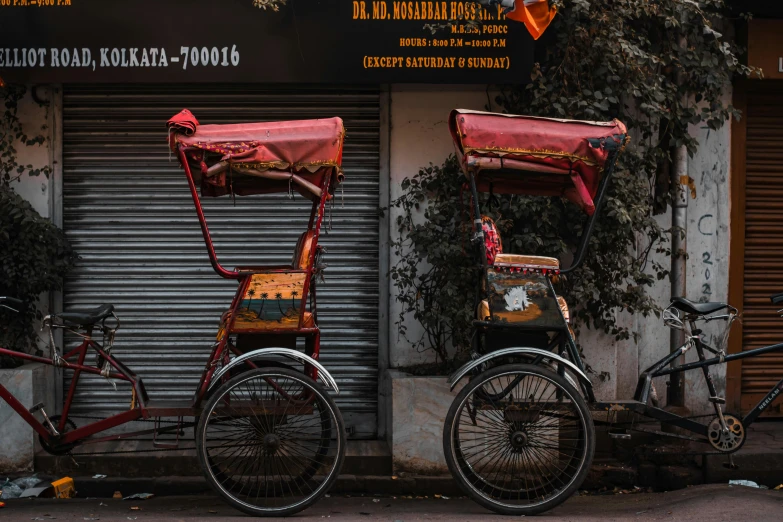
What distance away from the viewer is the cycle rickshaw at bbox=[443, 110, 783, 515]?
5605 millimetres

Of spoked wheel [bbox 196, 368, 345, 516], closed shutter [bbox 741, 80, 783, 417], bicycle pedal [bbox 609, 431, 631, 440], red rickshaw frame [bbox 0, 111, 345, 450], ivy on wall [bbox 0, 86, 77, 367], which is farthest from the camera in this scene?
closed shutter [bbox 741, 80, 783, 417]

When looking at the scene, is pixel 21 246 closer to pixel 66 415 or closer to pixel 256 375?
pixel 66 415

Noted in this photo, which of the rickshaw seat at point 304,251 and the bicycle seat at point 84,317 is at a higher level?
the rickshaw seat at point 304,251

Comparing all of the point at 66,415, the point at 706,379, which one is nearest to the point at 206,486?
the point at 66,415

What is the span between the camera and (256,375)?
5586mm

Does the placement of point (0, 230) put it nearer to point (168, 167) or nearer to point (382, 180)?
point (168, 167)

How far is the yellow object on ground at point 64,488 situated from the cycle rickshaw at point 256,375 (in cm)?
85

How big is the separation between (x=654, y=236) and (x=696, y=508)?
2437 millimetres

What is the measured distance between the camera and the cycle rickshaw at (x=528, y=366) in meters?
5.61

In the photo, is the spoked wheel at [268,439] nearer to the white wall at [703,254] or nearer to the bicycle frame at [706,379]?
the bicycle frame at [706,379]

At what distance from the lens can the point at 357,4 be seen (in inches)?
283

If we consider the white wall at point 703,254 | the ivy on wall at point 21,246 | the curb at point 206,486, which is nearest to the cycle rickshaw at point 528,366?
the curb at point 206,486

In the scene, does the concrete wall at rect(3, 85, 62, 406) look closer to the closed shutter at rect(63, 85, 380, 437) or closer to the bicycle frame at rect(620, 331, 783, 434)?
the closed shutter at rect(63, 85, 380, 437)

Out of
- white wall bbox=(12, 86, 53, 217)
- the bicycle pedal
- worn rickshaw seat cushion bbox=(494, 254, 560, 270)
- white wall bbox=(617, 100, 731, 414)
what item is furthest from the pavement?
white wall bbox=(12, 86, 53, 217)
